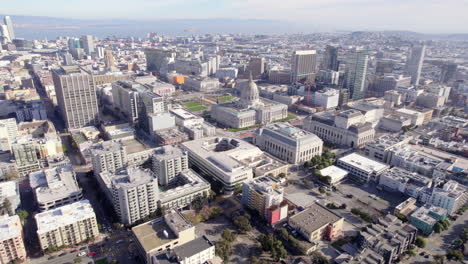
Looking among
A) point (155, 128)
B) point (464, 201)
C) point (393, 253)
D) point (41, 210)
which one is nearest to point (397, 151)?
point (464, 201)

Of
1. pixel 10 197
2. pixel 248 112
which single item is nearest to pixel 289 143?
pixel 248 112

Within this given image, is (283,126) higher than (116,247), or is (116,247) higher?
(283,126)

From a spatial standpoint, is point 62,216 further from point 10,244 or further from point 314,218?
point 314,218

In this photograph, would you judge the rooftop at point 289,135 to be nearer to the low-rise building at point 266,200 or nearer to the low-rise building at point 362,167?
the low-rise building at point 362,167

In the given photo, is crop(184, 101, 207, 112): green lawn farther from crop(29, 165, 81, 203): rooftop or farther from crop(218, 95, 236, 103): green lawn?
crop(29, 165, 81, 203): rooftop

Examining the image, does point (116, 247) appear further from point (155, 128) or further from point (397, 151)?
point (397, 151)
